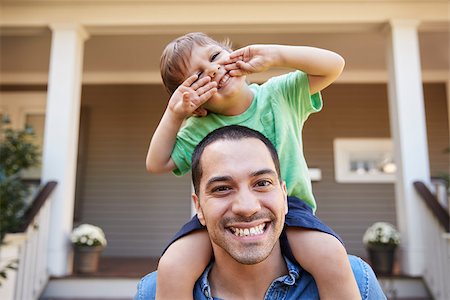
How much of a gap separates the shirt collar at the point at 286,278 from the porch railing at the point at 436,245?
267 centimetres

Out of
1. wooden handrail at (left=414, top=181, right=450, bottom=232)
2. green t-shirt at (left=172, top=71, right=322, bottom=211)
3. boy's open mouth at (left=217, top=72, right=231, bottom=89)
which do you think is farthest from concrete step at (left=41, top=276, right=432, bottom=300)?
boy's open mouth at (left=217, top=72, right=231, bottom=89)

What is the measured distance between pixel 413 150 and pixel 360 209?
6.20 feet

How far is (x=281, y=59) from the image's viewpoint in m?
1.08

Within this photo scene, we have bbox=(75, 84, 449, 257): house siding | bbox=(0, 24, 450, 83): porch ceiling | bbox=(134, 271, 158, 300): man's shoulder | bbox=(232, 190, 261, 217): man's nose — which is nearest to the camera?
bbox=(232, 190, 261, 217): man's nose

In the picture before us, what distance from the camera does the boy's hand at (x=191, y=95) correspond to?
108 cm

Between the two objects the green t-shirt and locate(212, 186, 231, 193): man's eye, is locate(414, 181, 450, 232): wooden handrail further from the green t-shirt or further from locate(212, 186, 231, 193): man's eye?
locate(212, 186, 231, 193): man's eye

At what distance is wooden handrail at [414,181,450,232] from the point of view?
3.23 m

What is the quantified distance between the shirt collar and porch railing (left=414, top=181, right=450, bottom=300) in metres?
2.67

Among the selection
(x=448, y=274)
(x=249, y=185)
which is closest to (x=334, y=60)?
(x=249, y=185)

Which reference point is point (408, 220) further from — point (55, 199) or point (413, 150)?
point (55, 199)

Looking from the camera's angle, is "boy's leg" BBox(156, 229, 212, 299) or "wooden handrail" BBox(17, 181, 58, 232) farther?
"wooden handrail" BBox(17, 181, 58, 232)

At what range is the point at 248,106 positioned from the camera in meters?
1.20

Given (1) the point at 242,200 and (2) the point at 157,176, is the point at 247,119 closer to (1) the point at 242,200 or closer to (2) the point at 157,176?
(1) the point at 242,200

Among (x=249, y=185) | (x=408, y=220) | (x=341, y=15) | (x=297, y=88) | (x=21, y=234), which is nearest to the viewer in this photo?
(x=249, y=185)
